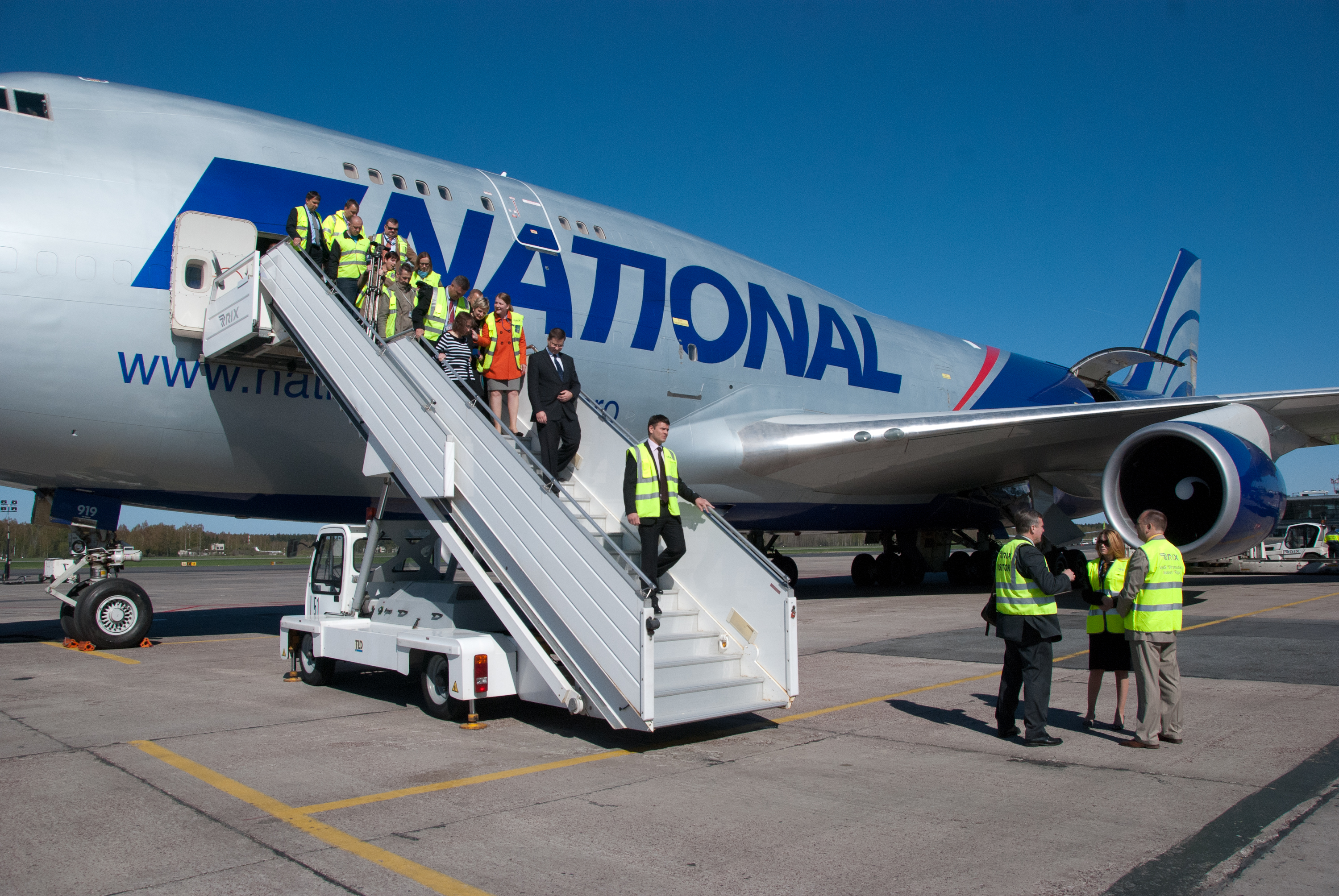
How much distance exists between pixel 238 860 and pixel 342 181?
701cm

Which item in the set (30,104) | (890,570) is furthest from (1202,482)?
(30,104)

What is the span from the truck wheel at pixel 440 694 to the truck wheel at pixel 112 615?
507cm

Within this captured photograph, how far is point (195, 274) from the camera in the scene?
314 inches

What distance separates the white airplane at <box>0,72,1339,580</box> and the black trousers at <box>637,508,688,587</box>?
13.4 feet

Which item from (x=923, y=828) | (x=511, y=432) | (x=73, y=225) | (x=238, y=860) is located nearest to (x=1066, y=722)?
(x=923, y=828)

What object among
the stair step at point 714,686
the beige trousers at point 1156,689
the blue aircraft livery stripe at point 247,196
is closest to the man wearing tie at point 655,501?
the stair step at point 714,686

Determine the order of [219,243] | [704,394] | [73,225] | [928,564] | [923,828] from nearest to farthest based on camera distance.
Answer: [923,828], [73,225], [219,243], [704,394], [928,564]

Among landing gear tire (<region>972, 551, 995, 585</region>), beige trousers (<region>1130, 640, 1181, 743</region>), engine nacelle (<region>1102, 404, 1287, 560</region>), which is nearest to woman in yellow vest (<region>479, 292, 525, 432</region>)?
beige trousers (<region>1130, 640, 1181, 743</region>)

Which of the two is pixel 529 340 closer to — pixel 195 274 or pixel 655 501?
pixel 195 274

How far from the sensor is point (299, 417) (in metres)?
8.59

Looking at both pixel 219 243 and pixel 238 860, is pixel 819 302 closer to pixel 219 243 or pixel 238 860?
pixel 219 243

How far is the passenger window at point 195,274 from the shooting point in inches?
312

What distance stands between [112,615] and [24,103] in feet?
16.9

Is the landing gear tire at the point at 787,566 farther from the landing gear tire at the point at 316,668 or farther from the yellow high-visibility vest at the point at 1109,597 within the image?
the yellow high-visibility vest at the point at 1109,597
